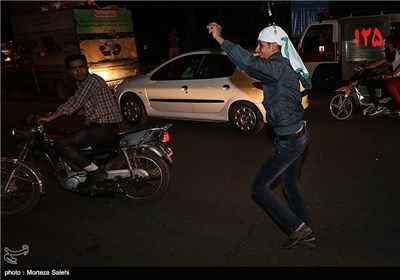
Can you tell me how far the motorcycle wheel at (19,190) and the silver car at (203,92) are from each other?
387 centimetres

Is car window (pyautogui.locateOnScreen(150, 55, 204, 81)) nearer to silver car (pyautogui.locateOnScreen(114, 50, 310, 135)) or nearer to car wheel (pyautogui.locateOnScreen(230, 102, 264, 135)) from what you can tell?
silver car (pyautogui.locateOnScreen(114, 50, 310, 135))

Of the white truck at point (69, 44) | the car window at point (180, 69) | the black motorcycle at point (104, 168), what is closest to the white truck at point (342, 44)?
the car window at point (180, 69)

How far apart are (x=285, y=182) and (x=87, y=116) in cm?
239

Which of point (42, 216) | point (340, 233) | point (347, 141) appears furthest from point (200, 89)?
point (340, 233)

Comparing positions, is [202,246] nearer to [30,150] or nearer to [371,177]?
[30,150]

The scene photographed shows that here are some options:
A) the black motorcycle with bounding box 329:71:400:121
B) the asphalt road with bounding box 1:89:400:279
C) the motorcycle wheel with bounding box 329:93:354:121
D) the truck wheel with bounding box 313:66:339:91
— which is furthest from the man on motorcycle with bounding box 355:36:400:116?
the truck wheel with bounding box 313:66:339:91

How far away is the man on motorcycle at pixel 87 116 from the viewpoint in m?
4.58

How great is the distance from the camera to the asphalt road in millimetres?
3666

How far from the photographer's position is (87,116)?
4.77m

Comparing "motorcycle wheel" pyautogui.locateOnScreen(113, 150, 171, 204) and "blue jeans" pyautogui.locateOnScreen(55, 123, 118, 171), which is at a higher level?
"blue jeans" pyautogui.locateOnScreen(55, 123, 118, 171)

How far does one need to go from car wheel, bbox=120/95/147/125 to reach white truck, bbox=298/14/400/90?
220 inches

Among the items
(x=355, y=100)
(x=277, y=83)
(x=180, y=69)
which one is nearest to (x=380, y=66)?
(x=355, y=100)

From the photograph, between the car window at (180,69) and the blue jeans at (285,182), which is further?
the car window at (180,69)

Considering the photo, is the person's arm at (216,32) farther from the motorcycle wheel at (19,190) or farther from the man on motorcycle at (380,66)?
the man on motorcycle at (380,66)
